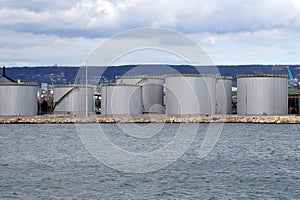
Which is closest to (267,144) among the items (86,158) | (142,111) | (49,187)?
(86,158)

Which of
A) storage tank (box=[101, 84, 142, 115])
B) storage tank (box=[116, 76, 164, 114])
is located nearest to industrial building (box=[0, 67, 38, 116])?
storage tank (box=[101, 84, 142, 115])

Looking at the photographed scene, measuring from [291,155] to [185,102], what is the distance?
118 feet

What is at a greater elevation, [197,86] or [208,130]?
[197,86]

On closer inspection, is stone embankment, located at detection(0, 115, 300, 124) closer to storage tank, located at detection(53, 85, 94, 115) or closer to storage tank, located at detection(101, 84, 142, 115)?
storage tank, located at detection(101, 84, 142, 115)

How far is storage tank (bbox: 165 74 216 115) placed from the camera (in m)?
75.6

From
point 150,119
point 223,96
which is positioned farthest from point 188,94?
point 223,96

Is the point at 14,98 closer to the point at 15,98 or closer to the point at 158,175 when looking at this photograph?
the point at 15,98

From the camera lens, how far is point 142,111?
8850 centimetres

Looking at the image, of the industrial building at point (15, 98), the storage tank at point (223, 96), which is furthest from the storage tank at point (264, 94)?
the industrial building at point (15, 98)

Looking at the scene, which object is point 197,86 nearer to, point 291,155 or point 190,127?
point 190,127

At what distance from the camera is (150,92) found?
303ft

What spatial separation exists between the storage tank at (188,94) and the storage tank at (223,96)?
1033 centimetres

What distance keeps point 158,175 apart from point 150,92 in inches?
2447

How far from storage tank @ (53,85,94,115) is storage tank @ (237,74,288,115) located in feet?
79.2
